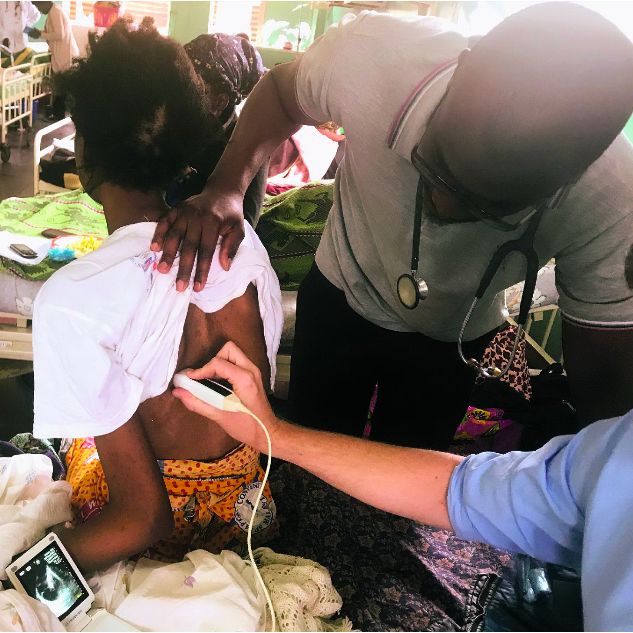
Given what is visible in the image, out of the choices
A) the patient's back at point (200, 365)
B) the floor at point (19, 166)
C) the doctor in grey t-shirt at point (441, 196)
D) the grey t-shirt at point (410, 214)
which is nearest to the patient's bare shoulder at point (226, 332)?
the patient's back at point (200, 365)

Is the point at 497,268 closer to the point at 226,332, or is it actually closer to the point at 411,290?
the point at 411,290

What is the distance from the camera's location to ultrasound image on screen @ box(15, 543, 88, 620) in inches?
26.0

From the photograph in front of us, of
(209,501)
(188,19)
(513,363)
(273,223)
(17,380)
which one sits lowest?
(17,380)

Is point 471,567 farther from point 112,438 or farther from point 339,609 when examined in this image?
point 112,438

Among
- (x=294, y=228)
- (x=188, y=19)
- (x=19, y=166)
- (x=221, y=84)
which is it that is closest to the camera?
(x=188, y=19)

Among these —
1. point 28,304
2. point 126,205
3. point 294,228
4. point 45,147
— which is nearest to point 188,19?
point 126,205

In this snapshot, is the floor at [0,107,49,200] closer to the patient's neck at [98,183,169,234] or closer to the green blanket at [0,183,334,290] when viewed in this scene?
the green blanket at [0,183,334,290]

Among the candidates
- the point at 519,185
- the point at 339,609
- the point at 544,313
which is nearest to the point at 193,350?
the point at 339,609

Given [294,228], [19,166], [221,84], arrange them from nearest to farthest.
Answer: [221,84]
[19,166]
[294,228]

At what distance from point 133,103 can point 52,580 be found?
2.39 ft

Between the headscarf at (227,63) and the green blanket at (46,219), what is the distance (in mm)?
751

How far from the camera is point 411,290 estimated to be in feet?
3.02

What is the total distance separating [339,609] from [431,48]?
33.3 inches

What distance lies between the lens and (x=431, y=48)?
0.88 metres
